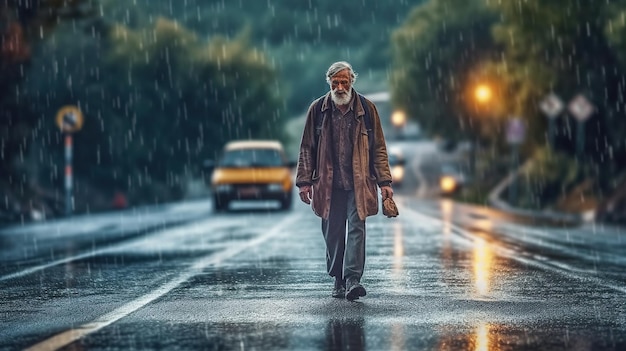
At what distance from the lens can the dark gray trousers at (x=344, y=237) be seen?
391 inches

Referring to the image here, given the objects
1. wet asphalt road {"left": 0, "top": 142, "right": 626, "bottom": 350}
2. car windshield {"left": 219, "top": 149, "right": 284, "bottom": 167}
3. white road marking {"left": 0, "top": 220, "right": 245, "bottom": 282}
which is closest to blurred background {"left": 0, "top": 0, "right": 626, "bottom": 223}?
car windshield {"left": 219, "top": 149, "right": 284, "bottom": 167}

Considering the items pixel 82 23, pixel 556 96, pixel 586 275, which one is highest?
pixel 82 23

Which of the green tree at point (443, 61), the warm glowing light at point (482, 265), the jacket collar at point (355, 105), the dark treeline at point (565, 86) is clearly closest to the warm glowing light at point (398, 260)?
the warm glowing light at point (482, 265)

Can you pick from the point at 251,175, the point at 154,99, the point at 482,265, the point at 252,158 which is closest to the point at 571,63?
the point at 252,158

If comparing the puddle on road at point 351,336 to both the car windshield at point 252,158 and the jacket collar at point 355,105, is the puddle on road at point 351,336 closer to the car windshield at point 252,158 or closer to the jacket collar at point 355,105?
the jacket collar at point 355,105

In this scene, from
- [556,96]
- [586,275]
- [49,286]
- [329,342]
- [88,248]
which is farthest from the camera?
[556,96]

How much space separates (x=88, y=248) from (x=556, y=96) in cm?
1944

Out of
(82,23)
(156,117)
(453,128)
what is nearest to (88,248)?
(82,23)

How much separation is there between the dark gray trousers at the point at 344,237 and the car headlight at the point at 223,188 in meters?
20.4

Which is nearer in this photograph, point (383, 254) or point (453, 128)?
point (383, 254)

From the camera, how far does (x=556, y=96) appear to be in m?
33.6

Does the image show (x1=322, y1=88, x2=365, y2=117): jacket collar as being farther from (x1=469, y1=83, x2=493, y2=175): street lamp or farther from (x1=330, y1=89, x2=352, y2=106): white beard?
(x1=469, y1=83, x2=493, y2=175): street lamp

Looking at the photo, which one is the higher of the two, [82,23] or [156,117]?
[82,23]

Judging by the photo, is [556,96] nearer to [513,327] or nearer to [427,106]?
[513,327]
